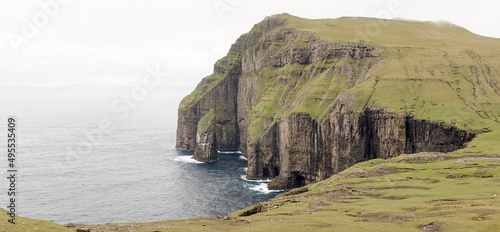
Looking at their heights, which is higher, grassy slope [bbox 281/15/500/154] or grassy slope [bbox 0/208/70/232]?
grassy slope [bbox 281/15/500/154]

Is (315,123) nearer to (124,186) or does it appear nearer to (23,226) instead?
(124,186)

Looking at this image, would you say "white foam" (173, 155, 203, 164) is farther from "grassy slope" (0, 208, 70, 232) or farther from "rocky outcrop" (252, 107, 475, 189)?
"grassy slope" (0, 208, 70, 232)

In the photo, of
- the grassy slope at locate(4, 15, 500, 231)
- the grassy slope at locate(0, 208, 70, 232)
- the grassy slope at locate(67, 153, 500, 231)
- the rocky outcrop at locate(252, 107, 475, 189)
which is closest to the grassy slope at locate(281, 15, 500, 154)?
the grassy slope at locate(4, 15, 500, 231)

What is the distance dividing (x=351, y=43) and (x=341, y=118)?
45146mm

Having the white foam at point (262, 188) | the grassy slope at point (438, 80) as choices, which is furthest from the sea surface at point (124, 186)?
the grassy slope at point (438, 80)

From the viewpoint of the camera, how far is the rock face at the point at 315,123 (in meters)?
116

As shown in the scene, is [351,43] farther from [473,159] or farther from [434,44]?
[473,159]

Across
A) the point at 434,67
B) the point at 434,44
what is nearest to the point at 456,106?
the point at 434,67

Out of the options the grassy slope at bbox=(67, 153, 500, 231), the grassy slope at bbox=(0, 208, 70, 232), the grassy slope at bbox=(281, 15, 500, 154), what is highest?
the grassy slope at bbox=(281, 15, 500, 154)

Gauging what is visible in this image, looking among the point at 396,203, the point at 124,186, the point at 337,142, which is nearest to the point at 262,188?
the point at 337,142

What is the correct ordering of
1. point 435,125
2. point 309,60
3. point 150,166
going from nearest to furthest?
point 435,125, point 150,166, point 309,60

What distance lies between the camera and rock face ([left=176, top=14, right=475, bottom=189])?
Answer: 116125 mm

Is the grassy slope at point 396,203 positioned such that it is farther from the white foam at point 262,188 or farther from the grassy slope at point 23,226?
the white foam at point 262,188

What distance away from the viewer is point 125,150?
18988 cm
